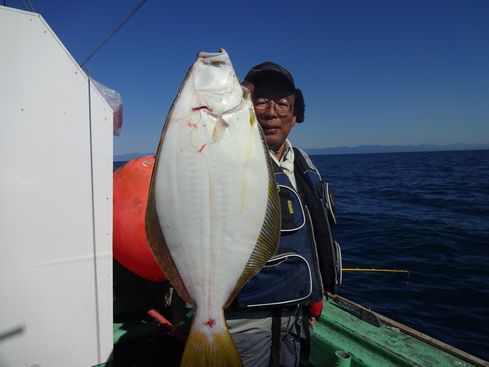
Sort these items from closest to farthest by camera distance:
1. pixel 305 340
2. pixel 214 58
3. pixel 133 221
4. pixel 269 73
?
1. pixel 214 58
2. pixel 269 73
3. pixel 305 340
4. pixel 133 221

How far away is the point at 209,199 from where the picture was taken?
1358 mm

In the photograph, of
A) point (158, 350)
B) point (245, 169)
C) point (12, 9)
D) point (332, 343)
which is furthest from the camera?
point (158, 350)

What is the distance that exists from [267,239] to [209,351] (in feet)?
Answer: 1.64

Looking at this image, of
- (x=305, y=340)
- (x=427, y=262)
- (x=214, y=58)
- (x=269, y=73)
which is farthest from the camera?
(x=427, y=262)

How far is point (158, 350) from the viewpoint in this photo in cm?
322

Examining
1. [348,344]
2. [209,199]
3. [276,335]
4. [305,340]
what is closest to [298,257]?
[276,335]

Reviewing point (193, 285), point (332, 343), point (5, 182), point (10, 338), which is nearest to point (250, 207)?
point (193, 285)

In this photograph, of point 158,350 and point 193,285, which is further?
point 158,350

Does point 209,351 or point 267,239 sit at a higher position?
point 267,239

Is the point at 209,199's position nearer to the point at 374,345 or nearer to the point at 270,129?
the point at 270,129

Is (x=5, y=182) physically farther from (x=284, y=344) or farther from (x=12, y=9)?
(x=284, y=344)

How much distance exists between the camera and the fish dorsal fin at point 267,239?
143 cm

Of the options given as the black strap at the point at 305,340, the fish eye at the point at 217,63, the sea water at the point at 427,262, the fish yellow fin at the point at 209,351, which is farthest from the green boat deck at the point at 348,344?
the sea water at the point at 427,262

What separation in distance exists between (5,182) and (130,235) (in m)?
0.87
